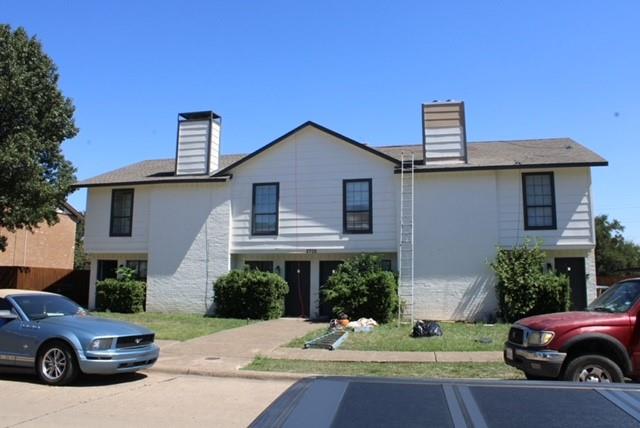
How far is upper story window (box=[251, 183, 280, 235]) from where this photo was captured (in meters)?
23.8

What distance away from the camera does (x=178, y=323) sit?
787 inches

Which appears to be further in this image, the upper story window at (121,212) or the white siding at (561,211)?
the upper story window at (121,212)

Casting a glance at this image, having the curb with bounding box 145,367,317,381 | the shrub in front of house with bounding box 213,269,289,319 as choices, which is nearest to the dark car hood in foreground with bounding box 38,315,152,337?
the curb with bounding box 145,367,317,381

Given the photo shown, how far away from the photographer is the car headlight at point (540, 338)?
331 inches

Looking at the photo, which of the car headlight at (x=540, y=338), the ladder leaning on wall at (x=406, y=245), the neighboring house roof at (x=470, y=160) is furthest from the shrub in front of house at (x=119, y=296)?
the car headlight at (x=540, y=338)

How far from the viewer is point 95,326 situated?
9992 millimetres

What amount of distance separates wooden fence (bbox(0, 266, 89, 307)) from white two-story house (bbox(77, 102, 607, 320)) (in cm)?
432

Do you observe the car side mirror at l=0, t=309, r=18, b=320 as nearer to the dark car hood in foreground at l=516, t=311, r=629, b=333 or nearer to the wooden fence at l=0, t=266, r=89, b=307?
the dark car hood in foreground at l=516, t=311, r=629, b=333

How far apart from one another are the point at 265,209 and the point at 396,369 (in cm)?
1359

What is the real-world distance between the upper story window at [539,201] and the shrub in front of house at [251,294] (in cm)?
965

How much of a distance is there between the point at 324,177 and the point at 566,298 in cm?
995

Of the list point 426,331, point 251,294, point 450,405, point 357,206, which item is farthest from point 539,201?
point 450,405

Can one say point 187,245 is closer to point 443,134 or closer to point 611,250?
point 443,134

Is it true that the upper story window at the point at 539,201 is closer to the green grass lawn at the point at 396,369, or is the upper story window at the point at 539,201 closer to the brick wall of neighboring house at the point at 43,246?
the green grass lawn at the point at 396,369
